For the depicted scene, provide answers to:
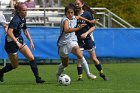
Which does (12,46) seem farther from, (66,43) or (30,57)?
(66,43)

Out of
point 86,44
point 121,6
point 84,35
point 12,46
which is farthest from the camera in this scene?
point 121,6

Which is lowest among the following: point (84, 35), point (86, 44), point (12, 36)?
point (86, 44)

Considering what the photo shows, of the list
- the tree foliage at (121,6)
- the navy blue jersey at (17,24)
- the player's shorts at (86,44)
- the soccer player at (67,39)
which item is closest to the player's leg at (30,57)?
the navy blue jersey at (17,24)

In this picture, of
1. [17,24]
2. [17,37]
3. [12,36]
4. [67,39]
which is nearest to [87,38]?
[67,39]

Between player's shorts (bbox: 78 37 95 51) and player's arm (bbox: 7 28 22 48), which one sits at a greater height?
player's arm (bbox: 7 28 22 48)

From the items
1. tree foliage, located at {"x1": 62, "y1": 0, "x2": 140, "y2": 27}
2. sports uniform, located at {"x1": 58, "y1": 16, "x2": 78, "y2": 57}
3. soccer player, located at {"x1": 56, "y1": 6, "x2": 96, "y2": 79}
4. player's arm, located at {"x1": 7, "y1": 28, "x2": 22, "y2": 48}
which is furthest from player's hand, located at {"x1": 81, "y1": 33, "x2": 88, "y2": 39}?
tree foliage, located at {"x1": 62, "y1": 0, "x2": 140, "y2": 27}

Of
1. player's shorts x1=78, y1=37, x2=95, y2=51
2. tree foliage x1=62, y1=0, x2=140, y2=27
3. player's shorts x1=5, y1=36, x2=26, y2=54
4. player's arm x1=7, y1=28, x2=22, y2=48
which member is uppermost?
player's arm x1=7, y1=28, x2=22, y2=48

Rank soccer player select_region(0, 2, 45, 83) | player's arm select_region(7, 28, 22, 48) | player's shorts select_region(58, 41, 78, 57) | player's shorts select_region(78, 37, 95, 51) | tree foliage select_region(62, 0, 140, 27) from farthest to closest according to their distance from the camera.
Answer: tree foliage select_region(62, 0, 140, 27) → player's shorts select_region(78, 37, 95, 51) → player's shorts select_region(58, 41, 78, 57) → soccer player select_region(0, 2, 45, 83) → player's arm select_region(7, 28, 22, 48)

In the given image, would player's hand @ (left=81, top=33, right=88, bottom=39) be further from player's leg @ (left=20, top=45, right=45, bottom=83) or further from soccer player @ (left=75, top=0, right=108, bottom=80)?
player's leg @ (left=20, top=45, right=45, bottom=83)

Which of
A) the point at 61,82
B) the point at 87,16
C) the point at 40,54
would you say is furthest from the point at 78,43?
the point at 40,54

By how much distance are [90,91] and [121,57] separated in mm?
11744

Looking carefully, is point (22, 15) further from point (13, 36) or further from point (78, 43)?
point (78, 43)

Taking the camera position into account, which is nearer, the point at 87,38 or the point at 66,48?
the point at 66,48

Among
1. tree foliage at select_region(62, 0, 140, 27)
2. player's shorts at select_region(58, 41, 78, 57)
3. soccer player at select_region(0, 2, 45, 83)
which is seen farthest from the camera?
tree foliage at select_region(62, 0, 140, 27)
